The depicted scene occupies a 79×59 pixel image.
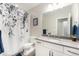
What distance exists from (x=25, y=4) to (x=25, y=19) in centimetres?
22

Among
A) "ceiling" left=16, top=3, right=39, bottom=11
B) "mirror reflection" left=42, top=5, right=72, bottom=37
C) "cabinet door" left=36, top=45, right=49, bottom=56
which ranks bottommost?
"cabinet door" left=36, top=45, right=49, bottom=56

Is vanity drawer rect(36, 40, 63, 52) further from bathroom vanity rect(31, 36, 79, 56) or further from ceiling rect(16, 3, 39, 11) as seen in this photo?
ceiling rect(16, 3, 39, 11)

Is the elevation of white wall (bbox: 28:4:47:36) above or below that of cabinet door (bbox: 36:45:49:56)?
above

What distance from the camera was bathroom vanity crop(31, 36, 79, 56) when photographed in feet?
5.43

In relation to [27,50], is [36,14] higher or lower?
higher

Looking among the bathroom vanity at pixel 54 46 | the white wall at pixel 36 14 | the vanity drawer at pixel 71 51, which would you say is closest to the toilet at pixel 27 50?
the bathroom vanity at pixel 54 46

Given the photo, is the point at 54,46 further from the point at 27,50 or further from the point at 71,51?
the point at 27,50

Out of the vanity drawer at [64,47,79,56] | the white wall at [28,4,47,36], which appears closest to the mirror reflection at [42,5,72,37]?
the white wall at [28,4,47,36]

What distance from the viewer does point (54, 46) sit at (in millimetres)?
1778

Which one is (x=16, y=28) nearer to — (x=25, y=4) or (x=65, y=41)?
(x=25, y=4)

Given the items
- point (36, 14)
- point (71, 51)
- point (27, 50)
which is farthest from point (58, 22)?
point (27, 50)

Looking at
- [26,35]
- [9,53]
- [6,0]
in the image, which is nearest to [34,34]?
[26,35]

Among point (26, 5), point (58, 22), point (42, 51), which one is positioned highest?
point (26, 5)

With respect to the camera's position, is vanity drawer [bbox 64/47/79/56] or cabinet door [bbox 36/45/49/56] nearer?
vanity drawer [bbox 64/47/79/56]
